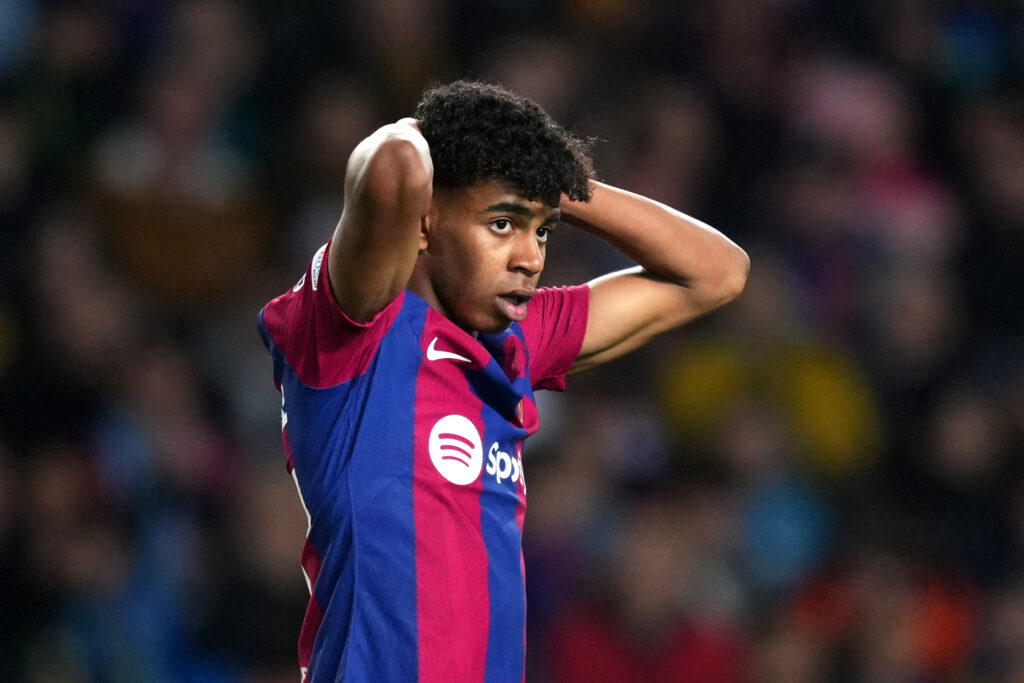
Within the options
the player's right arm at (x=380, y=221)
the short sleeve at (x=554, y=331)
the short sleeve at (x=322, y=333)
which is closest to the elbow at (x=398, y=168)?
the player's right arm at (x=380, y=221)

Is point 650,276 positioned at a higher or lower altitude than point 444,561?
higher

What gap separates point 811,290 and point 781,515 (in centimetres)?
101

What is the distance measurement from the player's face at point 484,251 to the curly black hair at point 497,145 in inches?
1.0

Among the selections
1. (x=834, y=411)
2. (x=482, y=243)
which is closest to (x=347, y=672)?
(x=482, y=243)

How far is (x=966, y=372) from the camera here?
5641mm

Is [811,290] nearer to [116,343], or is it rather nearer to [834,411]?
[834,411]

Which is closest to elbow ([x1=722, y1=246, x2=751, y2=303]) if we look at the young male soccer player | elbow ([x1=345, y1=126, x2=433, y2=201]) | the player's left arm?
the player's left arm

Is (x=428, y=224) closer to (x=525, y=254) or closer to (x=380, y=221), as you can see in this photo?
(x=525, y=254)

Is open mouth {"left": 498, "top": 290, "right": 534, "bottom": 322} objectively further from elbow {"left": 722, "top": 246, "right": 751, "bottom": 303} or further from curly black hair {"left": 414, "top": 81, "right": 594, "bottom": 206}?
elbow {"left": 722, "top": 246, "right": 751, "bottom": 303}

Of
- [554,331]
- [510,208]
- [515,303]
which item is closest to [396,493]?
[515,303]

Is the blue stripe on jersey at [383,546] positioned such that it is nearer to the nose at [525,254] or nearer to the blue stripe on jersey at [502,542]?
the blue stripe on jersey at [502,542]

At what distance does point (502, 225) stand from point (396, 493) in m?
0.48

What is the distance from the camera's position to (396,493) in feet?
7.55

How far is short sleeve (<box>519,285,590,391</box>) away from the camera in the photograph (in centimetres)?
276
